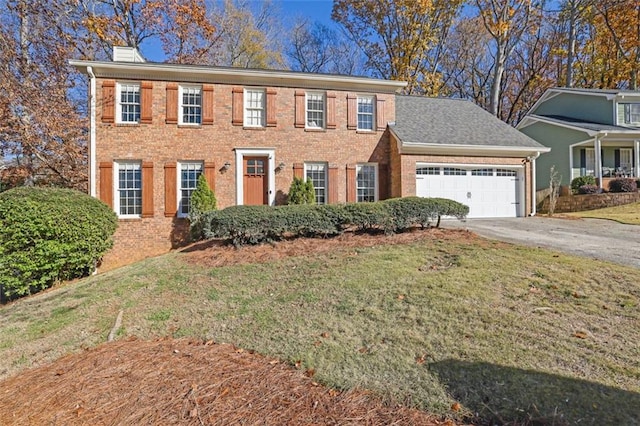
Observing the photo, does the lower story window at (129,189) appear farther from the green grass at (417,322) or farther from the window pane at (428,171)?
the window pane at (428,171)

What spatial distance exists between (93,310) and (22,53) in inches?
600

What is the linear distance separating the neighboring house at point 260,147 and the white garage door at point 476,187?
42mm

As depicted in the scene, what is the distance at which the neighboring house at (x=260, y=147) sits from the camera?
1119cm

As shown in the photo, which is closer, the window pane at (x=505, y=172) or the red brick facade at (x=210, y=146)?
the red brick facade at (x=210, y=146)

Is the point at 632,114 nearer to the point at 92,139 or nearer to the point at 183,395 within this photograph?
the point at 183,395

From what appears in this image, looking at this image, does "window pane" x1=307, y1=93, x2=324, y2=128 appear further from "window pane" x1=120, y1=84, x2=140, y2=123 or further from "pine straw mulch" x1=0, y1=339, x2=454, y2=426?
"pine straw mulch" x1=0, y1=339, x2=454, y2=426

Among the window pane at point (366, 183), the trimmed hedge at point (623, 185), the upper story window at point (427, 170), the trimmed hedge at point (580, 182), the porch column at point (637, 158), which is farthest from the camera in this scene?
the porch column at point (637, 158)

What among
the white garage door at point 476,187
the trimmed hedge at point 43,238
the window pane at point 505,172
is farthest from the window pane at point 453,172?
the trimmed hedge at point 43,238

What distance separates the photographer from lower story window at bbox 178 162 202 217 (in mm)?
11523

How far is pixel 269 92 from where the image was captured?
12203mm

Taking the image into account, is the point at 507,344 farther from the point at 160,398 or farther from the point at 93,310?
the point at 93,310

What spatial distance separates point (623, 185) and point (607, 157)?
4.50 meters

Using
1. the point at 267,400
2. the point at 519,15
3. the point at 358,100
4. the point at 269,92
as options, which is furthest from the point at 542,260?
the point at 519,15

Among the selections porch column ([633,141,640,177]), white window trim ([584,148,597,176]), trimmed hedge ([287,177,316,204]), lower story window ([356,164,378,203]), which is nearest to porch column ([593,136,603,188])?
white window trim ([584,148,597,176])
